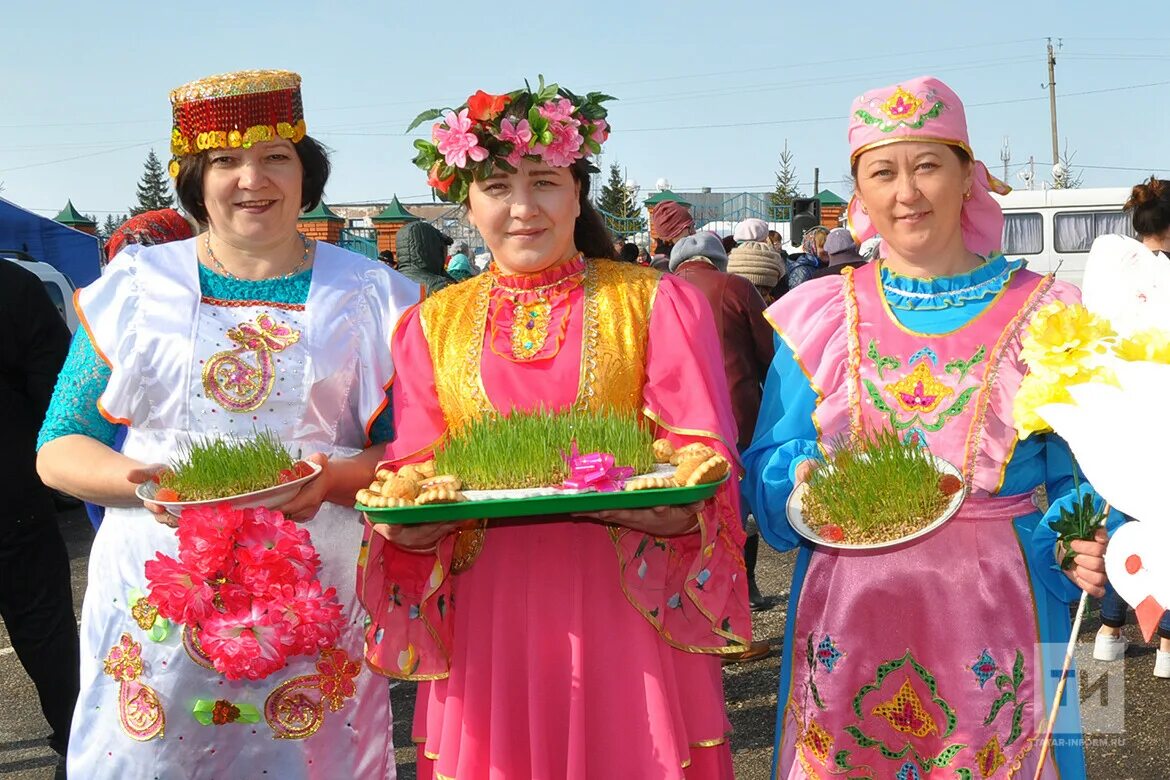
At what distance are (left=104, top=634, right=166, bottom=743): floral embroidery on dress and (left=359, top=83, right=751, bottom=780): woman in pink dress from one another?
0.51 meters

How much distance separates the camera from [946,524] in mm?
2459

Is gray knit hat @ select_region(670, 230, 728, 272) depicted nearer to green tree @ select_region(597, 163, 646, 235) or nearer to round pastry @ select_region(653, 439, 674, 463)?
round pastry @ select_region(653, 439, 674, 463)

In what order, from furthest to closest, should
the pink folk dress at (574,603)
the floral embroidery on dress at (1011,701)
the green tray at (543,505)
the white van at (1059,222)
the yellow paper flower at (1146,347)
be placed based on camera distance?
1. the white van at (1059,222)
2. the floral embroidery on dress at (1011,701)
3. the pink folk dress at (574,603)
4. the green tray at (543,505)
5. the yellow paper flower at (1146,347)

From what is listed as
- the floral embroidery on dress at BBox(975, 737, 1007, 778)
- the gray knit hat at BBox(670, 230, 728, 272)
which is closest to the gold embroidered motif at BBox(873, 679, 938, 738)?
the floral embroidery on dress at BBox(975, 737, 1007, 778)

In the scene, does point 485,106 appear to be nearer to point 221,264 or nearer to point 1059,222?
point 221,264

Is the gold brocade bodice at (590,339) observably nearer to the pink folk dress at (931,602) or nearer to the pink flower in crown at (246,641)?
the pink folk dress at (931,602)

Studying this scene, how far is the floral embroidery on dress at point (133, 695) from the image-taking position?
2.57 meters

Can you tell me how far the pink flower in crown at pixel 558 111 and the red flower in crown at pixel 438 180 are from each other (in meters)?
0.25

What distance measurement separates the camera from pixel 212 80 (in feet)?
8.86

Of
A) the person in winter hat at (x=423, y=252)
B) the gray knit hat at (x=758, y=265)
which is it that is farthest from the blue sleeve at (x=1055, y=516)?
the person in winter hat at (x=423, y=252)

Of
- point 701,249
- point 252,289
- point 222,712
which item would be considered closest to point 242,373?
point 252,289

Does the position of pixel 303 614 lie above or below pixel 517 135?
below

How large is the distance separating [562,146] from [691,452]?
76cm

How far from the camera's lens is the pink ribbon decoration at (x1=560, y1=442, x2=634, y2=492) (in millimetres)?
2166
